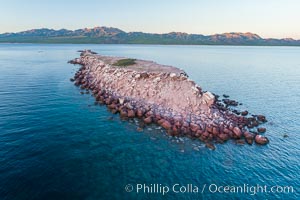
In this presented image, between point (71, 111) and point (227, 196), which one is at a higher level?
point (71, 111)

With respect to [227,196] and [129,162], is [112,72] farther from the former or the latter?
[227,196]

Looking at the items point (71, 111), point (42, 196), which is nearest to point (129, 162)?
point (42, 196)

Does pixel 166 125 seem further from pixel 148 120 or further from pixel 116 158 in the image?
pixel 116 158

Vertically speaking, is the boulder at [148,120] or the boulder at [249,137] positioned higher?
the boulder at [148,120]

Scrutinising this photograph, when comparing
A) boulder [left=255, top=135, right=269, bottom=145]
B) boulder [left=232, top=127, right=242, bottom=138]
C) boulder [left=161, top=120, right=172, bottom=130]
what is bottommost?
boulder [left=255, top=135, right=269, bottom=145]

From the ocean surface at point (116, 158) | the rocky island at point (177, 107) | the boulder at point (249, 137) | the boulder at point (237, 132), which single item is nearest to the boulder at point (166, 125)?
the rocky island at point (177, 107)

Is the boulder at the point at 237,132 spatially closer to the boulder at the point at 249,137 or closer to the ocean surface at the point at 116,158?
the boulder at the point at 249,137

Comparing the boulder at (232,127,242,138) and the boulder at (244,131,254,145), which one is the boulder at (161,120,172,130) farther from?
the boulder at (244,131,254,145)

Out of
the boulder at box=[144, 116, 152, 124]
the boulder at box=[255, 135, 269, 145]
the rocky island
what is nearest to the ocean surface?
the boulder at box=[255, 135, 269, 145]
